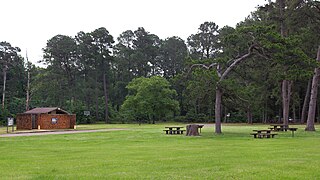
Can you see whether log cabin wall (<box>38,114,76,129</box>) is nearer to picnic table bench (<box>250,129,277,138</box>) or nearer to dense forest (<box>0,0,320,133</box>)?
dense forest (<box>0,0,320,133</box>)

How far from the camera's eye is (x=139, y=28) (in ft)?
270

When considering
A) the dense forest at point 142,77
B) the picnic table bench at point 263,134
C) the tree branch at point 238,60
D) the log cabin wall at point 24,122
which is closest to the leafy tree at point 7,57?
the dense forest at point 142,77

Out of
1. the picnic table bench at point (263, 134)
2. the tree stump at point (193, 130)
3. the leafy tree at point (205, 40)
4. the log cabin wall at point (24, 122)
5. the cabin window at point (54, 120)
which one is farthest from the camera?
the leafy tree at point (205, 40)

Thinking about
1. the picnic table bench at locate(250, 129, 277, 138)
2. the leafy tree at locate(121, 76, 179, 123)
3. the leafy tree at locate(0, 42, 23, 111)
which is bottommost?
the picnic table bench at locate(250, 129, 277, 138)

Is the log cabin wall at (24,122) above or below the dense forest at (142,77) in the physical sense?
below

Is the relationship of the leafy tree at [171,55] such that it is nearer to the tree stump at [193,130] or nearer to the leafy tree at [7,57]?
the leafy tree at [7,57]

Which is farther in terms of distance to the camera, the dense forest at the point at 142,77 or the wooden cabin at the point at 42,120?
the wooden cabin at the point at 42,120

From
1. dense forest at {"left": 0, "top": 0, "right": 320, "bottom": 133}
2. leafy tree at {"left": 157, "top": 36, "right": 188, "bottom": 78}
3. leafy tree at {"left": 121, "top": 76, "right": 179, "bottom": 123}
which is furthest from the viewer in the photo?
leafy tree at {"left": 157, "top": 36, "right": 188, "bottom": 78}

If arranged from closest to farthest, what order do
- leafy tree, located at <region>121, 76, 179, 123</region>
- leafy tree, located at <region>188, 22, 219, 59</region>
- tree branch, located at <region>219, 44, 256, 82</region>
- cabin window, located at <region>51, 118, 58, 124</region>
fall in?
tree branch, located at <region>219, 44, 256, 82</region>
cabin window, located at <region>51, 118, 58, 124</region>
leafy tree, located at <region>121, 76, 179, 123</region>
leafy tree, located at <region>188, 22, 219, 59</region>

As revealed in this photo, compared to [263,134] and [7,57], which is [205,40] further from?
[263,134]

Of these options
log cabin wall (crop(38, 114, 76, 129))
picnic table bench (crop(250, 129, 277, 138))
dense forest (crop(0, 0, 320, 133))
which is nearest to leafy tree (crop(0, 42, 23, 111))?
dense forest (crop(0, 0, 320, 133))

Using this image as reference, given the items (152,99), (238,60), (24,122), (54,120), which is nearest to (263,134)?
(238,60)

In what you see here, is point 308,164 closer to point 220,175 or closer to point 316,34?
point 220,175

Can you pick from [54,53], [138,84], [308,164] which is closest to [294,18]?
[308,164]
